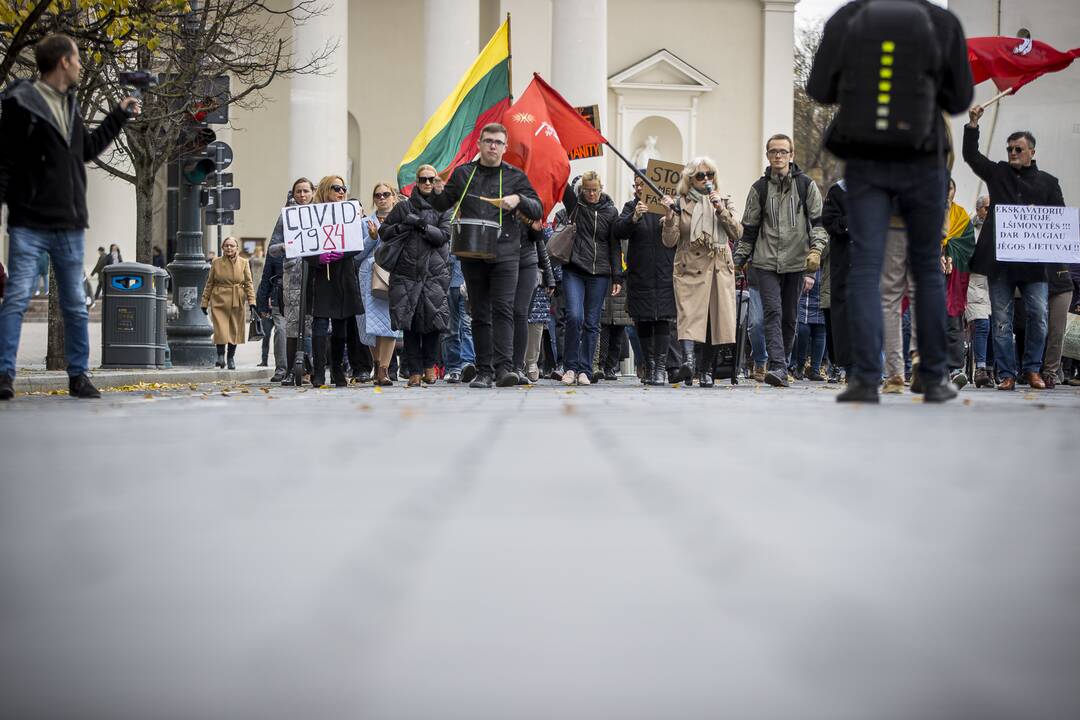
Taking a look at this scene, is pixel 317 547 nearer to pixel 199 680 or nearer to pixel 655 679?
pixel 199 680

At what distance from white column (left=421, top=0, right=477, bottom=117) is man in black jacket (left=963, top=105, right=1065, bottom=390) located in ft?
74.3

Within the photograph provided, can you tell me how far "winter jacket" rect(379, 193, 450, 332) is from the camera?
12625 mm

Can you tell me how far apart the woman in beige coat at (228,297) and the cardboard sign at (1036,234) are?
32.6 ft

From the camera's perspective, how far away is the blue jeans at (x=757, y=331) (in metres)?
12.7

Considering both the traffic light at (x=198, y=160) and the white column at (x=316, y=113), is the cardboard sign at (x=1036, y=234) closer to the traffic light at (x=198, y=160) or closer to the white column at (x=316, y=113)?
the traffic light at (x=198, y=160)

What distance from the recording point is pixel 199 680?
184cm

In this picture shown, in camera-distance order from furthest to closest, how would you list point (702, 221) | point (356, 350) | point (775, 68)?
point (775, 68) < point (356, 350) < point (702, 221)

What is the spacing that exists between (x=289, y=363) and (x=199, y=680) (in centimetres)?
1144

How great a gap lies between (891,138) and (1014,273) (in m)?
5.46

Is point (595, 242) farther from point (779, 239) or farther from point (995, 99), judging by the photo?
point (995, 99)

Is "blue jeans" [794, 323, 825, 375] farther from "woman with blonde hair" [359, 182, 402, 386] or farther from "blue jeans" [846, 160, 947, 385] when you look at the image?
"blue jeans" [846, 160, 947, 385]

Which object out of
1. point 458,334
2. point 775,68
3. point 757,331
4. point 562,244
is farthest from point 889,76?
point 775,68

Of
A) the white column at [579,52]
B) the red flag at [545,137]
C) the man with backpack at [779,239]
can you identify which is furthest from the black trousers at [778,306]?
the white column at [579,52]

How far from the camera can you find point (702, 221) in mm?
12734
